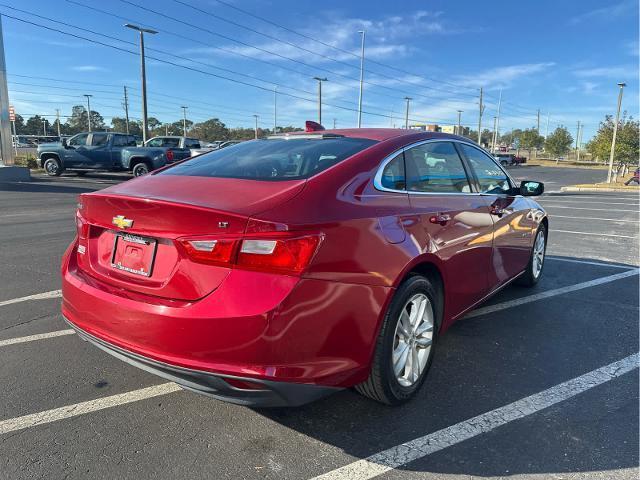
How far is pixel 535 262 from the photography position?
546 cm

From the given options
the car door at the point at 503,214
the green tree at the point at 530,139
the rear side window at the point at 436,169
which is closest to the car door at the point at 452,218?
the rear side window at the point at 436,169

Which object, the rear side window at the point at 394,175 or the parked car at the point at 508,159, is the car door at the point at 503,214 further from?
the parked car at the point at 508,159

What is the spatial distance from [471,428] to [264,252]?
1556 mm

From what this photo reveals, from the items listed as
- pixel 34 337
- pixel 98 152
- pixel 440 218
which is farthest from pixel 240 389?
pixel 98 152

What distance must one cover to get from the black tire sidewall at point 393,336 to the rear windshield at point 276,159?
0.82 meters

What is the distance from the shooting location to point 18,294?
4758 millimetres

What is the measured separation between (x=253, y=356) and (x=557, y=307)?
376 centimetres

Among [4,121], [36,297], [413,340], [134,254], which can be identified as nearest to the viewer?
[134,254]

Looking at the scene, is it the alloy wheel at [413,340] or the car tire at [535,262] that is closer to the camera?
the alloy wheel at [413,340]

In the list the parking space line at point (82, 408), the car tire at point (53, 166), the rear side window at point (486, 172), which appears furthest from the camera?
the car tire at point (53, 166)

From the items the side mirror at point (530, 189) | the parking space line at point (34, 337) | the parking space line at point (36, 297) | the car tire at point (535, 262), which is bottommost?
the parking space line at point (34, 337)

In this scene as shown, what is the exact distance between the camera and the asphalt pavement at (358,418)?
2.34m

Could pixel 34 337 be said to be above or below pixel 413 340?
below

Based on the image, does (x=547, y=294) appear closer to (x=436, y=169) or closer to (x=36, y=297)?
(x=436, y=169)
